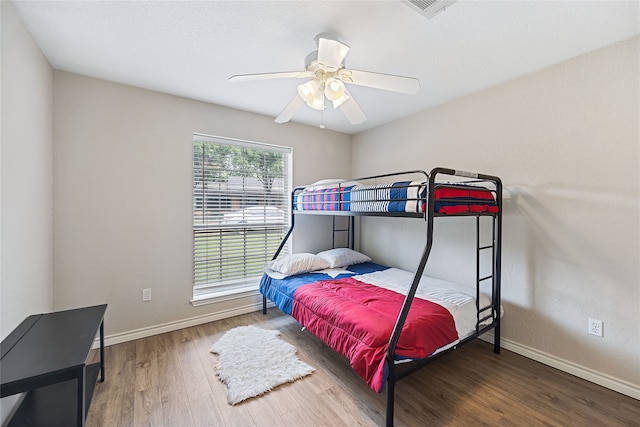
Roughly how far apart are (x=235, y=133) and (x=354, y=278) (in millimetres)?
2102

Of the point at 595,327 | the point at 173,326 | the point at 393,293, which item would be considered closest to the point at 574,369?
the point at 595,327

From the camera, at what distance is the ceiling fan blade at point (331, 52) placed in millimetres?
1412

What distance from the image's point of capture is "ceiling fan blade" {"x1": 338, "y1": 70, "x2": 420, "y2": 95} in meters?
1.63

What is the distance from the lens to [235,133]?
3.08 meters

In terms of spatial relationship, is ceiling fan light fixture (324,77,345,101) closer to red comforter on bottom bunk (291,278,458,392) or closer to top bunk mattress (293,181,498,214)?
top bunk mattress (293,181,498,214)

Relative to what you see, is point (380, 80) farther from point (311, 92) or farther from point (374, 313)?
point (374, 313)

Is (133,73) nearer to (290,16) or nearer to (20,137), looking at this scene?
(20,137)

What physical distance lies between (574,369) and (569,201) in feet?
4.17

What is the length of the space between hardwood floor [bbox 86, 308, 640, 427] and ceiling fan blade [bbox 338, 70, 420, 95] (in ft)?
6.63

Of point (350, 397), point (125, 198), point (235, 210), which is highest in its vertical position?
point (125, 198)

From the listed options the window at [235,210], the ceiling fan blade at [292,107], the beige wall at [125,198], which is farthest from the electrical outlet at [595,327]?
the beige wall at [125,198]

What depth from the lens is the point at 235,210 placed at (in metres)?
3.18

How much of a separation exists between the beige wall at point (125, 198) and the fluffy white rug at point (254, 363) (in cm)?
67

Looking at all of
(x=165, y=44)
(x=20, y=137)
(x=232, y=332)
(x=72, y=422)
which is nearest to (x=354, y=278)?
(x=232, y=332)
